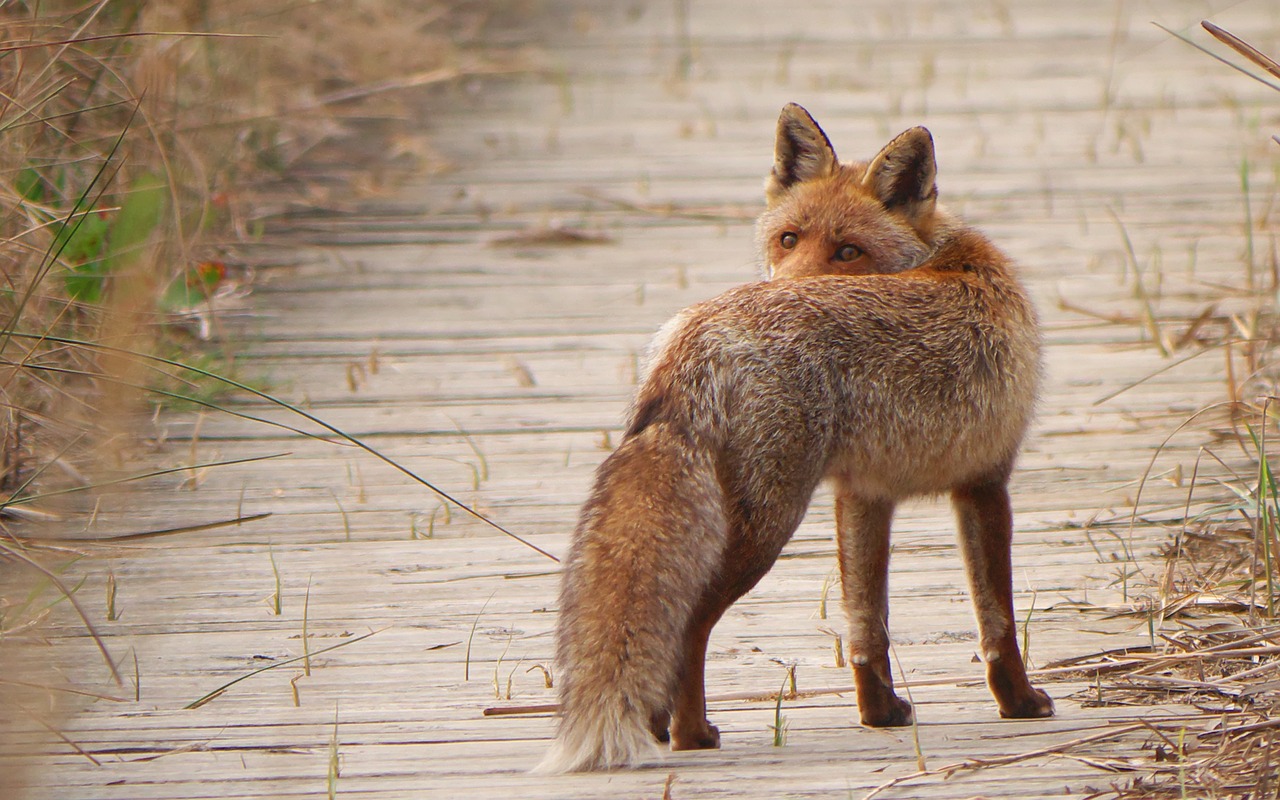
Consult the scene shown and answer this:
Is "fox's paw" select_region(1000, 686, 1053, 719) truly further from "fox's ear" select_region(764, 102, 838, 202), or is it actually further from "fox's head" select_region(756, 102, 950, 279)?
"fox's ear" select_region(764, 102, 838, 202)

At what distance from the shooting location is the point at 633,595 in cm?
272

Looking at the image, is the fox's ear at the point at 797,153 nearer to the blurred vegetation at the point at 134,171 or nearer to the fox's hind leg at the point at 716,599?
the blurred vegetation at the point at 134,171

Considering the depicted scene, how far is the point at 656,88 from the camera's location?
10.8 meters

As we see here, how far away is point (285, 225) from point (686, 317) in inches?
194

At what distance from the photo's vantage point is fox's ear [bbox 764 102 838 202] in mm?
4090

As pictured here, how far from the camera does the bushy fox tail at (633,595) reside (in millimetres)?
2674

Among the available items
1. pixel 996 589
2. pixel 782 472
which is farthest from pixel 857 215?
pixel 782 472

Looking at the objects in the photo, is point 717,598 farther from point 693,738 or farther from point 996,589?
point 996,589

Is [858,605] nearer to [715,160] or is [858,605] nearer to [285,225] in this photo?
[285,225]

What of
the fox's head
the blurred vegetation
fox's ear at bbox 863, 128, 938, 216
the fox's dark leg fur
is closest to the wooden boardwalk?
the fox's dark leg fur

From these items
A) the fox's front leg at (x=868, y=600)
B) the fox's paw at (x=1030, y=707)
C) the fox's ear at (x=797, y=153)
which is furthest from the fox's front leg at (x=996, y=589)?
the fox's ear at (x=797, y=153)

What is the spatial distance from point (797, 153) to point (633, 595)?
1.85 metres

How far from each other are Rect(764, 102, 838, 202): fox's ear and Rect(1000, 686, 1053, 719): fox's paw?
1624 mm

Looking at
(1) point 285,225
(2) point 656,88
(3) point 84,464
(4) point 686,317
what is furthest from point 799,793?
(2) point 656,88
